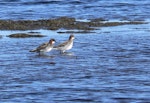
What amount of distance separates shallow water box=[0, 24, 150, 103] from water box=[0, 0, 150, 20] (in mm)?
9097

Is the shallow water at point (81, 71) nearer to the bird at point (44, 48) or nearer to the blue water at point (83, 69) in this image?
the blue water at point (83, 69)

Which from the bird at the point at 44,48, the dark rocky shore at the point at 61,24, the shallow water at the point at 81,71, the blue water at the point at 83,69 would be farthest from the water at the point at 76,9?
the bird at the point at 44,48

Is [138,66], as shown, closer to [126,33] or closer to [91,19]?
[126,33]

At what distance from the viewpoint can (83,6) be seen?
1762 inches

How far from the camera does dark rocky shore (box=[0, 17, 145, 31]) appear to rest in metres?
31.5

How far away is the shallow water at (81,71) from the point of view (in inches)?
635

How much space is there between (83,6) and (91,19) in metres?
9.45

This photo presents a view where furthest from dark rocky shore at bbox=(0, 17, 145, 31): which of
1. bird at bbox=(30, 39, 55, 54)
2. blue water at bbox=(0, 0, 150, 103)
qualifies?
bird at bbox=(30, 39, 55, 54)

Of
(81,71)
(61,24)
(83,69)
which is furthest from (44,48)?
(61,24)

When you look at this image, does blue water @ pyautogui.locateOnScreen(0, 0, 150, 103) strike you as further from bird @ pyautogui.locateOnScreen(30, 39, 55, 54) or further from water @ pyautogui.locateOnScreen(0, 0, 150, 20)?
water @ pyautogui.locateOnScreen(0, 0, 150, 20)

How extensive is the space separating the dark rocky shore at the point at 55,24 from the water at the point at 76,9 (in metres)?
2.92

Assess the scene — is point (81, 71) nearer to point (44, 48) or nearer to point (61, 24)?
point (44, 48)

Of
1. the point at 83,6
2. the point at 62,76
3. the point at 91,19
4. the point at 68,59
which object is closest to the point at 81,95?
the point at 62,76

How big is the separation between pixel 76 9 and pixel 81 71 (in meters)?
22.8
